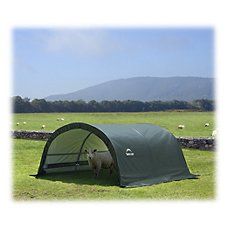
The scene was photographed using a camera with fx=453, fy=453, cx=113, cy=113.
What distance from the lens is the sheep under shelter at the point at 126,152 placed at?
497 inches

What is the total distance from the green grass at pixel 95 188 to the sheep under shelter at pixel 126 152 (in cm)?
42

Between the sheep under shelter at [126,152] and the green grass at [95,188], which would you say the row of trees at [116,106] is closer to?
the sheep under shelter at [126,152]

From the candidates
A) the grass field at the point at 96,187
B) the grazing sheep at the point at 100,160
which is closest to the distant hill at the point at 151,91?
the grass field at the point at 96,187

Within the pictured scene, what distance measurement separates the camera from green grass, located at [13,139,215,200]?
1109 cm

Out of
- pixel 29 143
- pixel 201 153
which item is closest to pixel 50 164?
pixel 201 153

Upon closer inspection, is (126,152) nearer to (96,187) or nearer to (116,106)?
(96,187)

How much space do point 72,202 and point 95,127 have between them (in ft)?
10.0

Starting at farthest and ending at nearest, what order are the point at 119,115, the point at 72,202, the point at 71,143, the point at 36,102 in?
1. the point at 119,115
2. the point at 36,102
3. the point at 71,143
4. the point at 72,202

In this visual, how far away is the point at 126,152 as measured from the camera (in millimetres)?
12719

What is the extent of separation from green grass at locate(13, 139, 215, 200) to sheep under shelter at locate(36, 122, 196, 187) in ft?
1.39

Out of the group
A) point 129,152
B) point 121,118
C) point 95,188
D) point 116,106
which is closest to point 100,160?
point 129,152

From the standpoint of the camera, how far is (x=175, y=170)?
14.0 m

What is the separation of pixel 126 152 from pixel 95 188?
54.2 inches

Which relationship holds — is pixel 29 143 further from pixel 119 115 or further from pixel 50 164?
pixel 119 115
